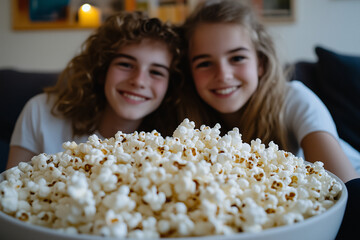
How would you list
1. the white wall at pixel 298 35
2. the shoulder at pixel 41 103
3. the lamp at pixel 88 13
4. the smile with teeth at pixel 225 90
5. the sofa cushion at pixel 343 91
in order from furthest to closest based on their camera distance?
the white wall at pixel 298 35 → the sofa cushion at pixel 343 91 → the shoulder at pixel 41 103 → the smile with teeth at pixel 225 90 → the lamp at pixel 88 13

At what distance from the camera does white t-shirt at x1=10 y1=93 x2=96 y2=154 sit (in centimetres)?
114

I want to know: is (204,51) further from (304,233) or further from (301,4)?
(301,4)

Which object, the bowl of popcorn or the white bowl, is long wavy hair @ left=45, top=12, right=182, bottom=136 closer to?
the bowl of popcorn

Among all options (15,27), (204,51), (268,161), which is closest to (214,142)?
(268,161)

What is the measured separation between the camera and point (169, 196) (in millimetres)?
399

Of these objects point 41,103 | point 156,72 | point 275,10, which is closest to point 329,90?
point 156,72

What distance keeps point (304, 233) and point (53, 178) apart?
1.16 ft

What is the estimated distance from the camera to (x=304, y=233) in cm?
36

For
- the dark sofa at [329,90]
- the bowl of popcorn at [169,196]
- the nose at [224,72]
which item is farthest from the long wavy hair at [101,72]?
the bowl of popcorn at [169,196]

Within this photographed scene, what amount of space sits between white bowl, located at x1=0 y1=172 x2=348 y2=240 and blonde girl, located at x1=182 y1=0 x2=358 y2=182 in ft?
1.98

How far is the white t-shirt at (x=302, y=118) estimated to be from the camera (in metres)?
1.03

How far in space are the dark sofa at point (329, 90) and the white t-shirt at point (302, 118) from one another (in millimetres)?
258

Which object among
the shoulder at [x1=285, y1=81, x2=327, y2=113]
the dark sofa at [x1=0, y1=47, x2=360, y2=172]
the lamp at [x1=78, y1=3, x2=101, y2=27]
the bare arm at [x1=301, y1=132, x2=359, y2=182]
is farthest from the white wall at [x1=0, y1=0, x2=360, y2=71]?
the bare arm at [x1=301, y1=132, x2=359, y2=182]

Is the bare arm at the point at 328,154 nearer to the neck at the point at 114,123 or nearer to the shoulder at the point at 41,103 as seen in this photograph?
the neck at the point at 114,123
